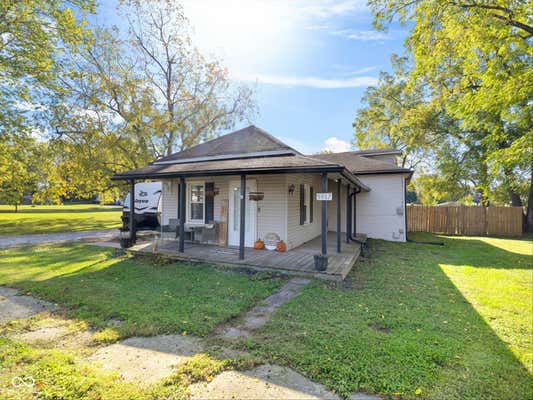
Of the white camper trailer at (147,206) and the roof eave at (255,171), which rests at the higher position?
the roof eave at (255,171)

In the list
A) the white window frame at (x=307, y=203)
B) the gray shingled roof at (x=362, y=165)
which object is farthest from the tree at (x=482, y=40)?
the white window frame at (x=307, y=203)

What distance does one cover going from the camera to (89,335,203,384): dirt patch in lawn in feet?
8.41

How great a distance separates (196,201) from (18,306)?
5.68 m

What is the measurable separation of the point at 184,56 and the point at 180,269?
57.7 feet

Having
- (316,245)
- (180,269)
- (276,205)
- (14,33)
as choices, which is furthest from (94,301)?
(14,33)

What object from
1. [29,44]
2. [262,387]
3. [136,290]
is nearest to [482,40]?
[262,387]

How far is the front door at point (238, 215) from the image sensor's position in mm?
8461

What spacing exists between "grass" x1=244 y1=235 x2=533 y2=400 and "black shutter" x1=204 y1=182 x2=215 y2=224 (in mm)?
4979

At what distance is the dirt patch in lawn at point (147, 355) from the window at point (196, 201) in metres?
6.33

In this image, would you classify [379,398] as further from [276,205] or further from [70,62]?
[70,62]

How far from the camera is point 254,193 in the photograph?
823 centimetres

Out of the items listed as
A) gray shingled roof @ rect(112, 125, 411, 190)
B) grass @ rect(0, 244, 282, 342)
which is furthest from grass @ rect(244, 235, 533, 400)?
gray shingled roof @ rect(112, 125, 411, 190)

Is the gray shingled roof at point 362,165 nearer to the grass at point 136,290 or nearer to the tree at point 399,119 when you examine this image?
the tree at point 399,119

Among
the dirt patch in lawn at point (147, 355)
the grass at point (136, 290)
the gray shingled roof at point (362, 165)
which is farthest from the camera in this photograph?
the gray shingled roof at point (362, 165)
